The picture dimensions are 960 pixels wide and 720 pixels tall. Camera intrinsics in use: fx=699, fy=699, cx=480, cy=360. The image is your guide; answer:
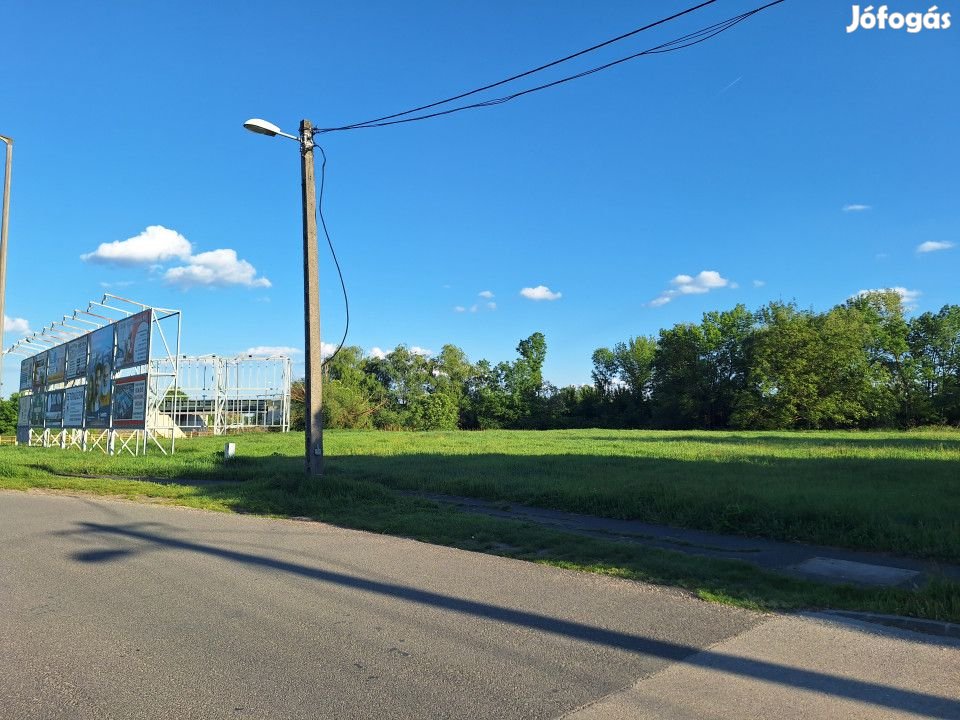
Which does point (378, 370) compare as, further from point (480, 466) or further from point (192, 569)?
point (192, 569)

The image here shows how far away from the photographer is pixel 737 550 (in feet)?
27.8

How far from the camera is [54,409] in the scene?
2953 cm

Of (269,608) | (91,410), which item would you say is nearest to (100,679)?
(269,608)

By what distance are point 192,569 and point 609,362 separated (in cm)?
9091

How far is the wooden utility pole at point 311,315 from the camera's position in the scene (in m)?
14.1

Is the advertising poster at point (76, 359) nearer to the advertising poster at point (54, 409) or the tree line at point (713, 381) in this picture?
the advertising poster at point (54, 409)

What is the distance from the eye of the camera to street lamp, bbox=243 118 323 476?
1407 cm

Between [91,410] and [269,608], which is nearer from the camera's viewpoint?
[269,608]

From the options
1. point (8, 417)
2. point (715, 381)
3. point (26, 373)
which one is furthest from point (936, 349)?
point (8, 417)

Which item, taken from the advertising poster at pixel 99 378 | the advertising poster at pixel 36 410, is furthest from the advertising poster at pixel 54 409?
the advertising poster at pixel 99 378

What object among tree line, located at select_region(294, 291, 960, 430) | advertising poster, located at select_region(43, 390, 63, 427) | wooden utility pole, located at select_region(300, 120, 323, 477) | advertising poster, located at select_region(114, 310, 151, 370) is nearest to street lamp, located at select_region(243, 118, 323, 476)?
wooden utility pole, located at select_region(300, 120, 323, 477)

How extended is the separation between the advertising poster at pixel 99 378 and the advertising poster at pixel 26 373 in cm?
1096

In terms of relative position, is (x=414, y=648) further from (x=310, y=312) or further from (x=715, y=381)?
(x=715, y=381)

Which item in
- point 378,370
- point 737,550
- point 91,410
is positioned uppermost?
point 378,370
